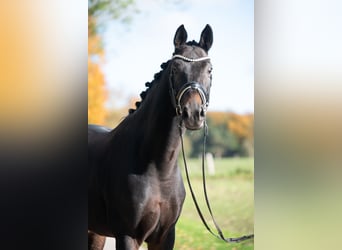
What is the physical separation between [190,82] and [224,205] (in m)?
0.94

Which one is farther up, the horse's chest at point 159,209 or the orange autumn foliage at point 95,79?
the orange autumn foliage at point 95,79

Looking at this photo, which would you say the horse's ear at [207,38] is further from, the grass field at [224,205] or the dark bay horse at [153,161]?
the grass field at [224,205]

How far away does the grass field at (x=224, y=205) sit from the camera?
314 centimetres

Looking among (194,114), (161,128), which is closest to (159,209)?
(161,128)

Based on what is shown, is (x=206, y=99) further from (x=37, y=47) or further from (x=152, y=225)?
(x=37, y=47)

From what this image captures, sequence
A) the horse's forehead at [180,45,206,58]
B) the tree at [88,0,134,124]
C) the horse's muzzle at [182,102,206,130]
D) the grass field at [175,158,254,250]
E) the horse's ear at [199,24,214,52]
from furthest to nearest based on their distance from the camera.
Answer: the grass field at [175,158,254,250]
the tree at [88,0,134,124]
the horse's ear at [199,24,214,52]
the horse's forehead at [180,45,206,58]
the horse's muzzle at [182,102,206,130]

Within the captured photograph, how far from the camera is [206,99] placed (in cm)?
269

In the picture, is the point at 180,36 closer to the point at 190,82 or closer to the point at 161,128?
the point at 190,82

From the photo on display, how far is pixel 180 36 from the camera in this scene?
9.35 feet

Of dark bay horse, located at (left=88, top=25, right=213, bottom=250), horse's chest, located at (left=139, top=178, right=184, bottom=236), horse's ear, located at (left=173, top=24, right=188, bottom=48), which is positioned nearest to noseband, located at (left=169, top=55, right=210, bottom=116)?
dark bay horse, located at (left=88, top=25, right=213, bottom=250)

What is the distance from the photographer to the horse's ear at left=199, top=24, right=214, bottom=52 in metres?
2.87

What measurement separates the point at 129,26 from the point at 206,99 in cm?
71

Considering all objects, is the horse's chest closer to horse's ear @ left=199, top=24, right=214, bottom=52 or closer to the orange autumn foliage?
the orange autumn foliage

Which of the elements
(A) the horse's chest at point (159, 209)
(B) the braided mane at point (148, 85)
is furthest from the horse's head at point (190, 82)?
(A) the horse's chest at point (159, 209)
